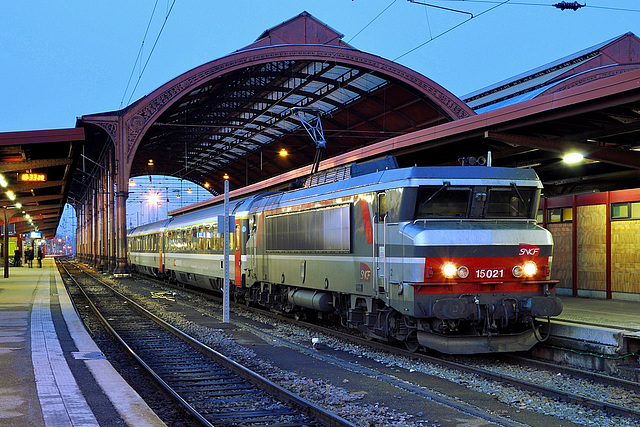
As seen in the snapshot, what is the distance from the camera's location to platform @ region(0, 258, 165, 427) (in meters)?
7.16

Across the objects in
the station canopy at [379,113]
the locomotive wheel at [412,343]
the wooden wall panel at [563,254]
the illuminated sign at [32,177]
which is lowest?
the locomotive wheel at [412,343]

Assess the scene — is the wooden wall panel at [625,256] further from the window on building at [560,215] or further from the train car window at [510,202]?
the train car window at [510,202]

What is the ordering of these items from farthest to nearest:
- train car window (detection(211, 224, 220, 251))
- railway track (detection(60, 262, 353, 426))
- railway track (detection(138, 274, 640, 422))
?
train car window (detection(211, 224, 220, 251)) → railway track (detection(138, 274, 640, 422)) → railway track (detection(60, 262, 353, 426))

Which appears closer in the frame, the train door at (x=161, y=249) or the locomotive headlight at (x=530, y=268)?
the locomotive headlight at (x=530, y=268)

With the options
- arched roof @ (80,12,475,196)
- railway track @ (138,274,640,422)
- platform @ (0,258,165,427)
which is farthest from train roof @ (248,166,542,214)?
arched roof @ (80,12,475,196)

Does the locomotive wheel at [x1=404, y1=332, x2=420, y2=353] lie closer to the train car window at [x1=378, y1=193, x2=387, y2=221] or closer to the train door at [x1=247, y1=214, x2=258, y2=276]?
the train car window at [x1=378, y1=193, x2=387, y2=221]

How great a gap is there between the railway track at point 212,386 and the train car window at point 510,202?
4.82m

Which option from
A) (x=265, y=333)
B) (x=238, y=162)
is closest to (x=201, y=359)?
(x=265, y=333)

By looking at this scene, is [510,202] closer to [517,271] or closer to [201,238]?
[517,271]

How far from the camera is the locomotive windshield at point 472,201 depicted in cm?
1101

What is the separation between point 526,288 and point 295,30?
27.7 meters

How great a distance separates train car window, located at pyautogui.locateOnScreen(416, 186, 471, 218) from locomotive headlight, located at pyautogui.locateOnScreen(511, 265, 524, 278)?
117cm

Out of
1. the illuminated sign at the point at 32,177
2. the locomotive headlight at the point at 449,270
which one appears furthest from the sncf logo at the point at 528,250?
the illuminated sign at the point at 32,177

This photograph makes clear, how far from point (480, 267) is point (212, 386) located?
179 inches
